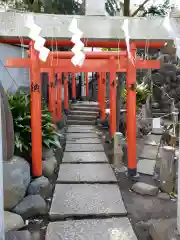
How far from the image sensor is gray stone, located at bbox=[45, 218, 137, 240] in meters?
3.91

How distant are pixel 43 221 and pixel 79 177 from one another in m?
1.84

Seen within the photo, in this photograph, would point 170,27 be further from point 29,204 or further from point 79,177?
point 79,177

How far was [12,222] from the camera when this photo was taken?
421cm

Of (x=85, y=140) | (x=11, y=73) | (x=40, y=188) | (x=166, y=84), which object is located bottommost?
(x=40, y=188)

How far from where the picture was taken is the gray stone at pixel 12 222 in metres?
4.10

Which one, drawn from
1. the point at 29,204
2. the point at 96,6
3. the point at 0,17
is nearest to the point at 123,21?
the point at 96,6

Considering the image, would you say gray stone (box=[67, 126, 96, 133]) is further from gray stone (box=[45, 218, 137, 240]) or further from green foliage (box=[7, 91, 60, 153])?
gray stone (box=[45, 218, 137, 240])

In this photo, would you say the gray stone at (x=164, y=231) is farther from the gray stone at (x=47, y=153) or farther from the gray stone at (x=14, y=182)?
the gray stone at (x=47, y=153)

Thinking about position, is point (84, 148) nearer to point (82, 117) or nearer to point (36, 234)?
point (36, 234)

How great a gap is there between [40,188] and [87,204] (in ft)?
3.65

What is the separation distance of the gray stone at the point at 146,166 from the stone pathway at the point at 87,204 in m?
0.90

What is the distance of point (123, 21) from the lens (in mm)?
4461

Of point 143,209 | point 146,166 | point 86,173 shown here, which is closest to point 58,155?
point 86,173

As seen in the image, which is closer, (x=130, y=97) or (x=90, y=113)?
(x=130, y=97)
